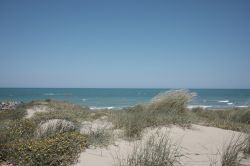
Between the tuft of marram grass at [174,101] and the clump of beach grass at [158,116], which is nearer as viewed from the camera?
the clump of beach grass at [158,116]

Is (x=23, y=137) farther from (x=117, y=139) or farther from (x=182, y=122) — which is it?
(x=182, y=122)

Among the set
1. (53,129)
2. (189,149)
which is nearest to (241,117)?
(189,149)

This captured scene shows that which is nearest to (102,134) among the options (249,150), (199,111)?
(249,150)

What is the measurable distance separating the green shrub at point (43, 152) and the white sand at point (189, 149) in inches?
10.6

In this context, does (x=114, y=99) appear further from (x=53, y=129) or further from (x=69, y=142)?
(x=69, y=142)

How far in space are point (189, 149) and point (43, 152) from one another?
3834 mm

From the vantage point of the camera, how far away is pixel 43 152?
4.83 meters

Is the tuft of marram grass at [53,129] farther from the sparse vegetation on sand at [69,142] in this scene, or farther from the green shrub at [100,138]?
the green shrub at [100,138]

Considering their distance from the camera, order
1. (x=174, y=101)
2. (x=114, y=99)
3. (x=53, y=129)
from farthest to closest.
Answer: (x=114, y=99) → (x=174, y=101) → (x=53, y=129)

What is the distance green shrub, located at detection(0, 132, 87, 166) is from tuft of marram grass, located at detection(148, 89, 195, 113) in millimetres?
7190

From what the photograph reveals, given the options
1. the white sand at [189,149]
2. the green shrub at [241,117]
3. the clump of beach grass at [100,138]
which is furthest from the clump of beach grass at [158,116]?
the green shrub at [241,117]

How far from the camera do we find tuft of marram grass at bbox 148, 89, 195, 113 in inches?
480

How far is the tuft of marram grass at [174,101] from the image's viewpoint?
40.0 ft

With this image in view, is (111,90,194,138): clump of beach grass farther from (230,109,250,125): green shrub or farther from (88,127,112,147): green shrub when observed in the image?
(230,109,250,125): green shrub
